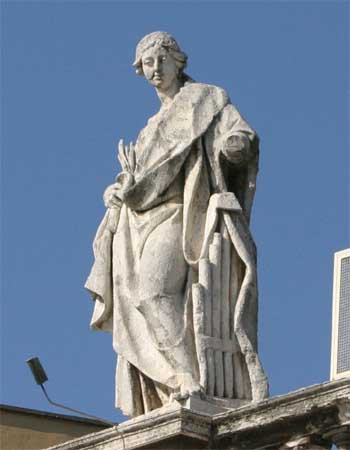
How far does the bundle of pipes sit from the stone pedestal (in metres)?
0.33

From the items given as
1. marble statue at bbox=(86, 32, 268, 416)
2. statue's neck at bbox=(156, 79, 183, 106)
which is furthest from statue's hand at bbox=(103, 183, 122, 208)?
statue's neck at bbox=(156, 79, 183, 106)

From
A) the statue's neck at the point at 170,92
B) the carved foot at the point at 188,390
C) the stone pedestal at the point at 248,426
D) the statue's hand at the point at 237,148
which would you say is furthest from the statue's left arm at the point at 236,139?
the stone pedestal at the point at 248,426

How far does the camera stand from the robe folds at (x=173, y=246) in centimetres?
2192

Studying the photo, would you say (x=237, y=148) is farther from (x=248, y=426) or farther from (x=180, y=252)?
(x=248, y=426)

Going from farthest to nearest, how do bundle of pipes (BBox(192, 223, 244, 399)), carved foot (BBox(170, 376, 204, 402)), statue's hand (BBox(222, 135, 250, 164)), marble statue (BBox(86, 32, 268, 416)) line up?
1. statue's hand (BBox(222, 135, 250, 164))
2. marble statue (BBox(86, 32, 268, 416))
3. bundle of pipes (BBox(192, 223, 244, 399))
4. carved foot (BBox(170, 376, 204, 402))

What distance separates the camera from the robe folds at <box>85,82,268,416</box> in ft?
71.9

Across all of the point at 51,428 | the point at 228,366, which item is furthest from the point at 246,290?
the point at 51,428

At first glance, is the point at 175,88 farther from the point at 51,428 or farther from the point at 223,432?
the point at 51,428

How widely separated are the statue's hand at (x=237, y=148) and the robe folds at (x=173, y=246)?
5 cm

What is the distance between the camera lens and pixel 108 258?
74.6 feet

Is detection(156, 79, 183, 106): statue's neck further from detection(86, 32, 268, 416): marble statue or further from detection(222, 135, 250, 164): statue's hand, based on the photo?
detection(222, 135, 250, 164): statue's hand

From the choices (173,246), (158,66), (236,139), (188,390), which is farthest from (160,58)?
(188,390)

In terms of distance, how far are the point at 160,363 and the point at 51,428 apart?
660cm

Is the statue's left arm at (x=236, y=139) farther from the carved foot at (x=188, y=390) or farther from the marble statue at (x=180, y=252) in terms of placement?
the carved foot at (x=188, y=390)
